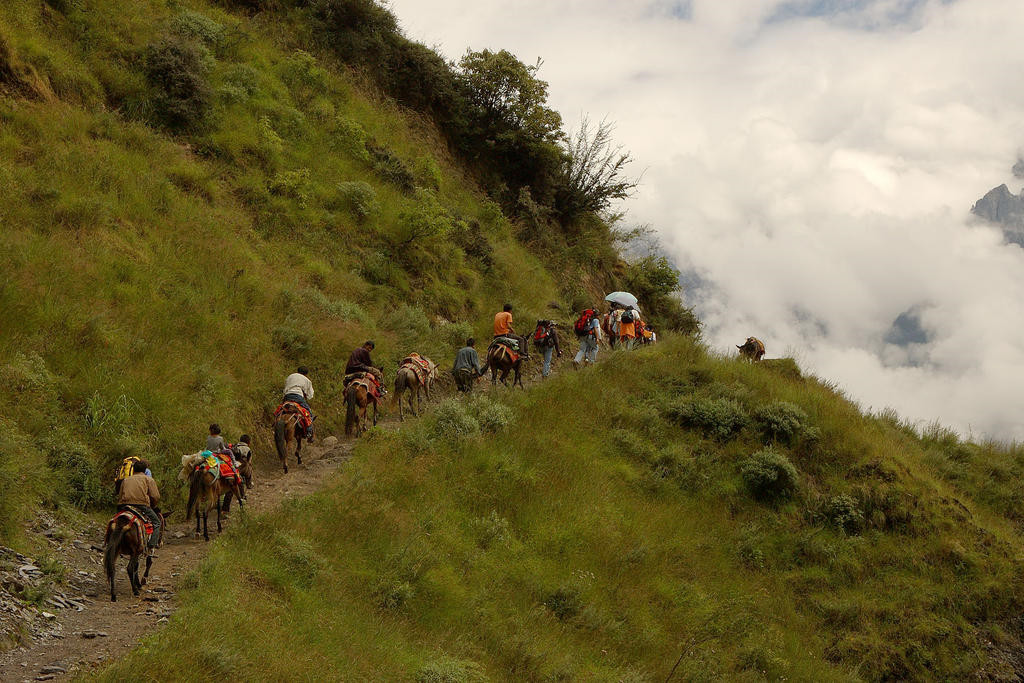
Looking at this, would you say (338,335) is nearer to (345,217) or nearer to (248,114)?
(345,217)

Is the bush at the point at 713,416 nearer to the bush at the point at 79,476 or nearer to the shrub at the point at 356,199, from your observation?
the shrub at the point at 356,199

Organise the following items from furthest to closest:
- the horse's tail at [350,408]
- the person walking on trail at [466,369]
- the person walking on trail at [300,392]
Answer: the person walking on trail at [466,369] → the horse's tail at [350,408] → the person walking on trail at [300,392]

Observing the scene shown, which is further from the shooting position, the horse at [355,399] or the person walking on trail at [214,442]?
the horse at [355,399]

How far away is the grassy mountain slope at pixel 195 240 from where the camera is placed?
12820 millimetres

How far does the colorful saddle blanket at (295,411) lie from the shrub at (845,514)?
11208 millimetres

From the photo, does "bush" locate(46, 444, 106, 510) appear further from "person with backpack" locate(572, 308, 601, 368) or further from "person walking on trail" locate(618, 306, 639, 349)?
"person walking on trail" locate(618, 306, 639, 349)

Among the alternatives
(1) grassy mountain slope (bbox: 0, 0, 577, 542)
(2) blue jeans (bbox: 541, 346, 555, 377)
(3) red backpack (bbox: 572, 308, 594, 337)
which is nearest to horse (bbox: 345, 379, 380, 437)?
(1) grassy mountain slope (bbox: 0, 0, 577, 542)

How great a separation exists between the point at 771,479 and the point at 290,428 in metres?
10.4

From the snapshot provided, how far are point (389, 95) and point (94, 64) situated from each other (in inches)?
503

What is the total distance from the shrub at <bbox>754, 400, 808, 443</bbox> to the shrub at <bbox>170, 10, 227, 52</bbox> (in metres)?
20.9

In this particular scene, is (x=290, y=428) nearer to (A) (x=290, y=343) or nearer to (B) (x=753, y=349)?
(A) (x=290, y=343)

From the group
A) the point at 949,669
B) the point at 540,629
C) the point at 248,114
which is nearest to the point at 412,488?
the point at 540,629

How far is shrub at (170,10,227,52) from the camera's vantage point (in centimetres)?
2414

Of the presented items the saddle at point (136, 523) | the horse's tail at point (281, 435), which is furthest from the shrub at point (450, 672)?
the horse's tail at point (281, 435)
